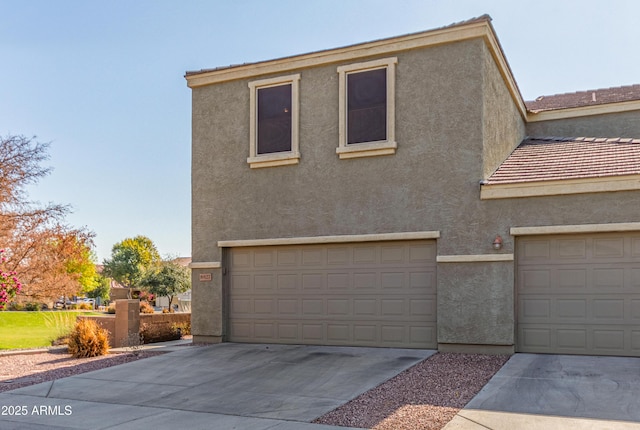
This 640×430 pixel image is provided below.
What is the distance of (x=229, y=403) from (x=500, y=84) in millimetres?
9521

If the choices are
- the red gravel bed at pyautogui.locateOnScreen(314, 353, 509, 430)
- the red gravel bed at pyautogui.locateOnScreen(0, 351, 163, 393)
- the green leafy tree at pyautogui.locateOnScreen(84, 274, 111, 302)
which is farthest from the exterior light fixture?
the green leafy tree at pyautogui.locateOnScreen(84, 274, 111, 302)

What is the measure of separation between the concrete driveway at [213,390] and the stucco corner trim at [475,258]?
6.36 feet

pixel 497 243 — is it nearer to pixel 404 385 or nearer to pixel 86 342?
pixel 404 385

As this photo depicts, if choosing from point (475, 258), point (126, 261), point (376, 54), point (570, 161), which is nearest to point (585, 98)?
point (570, 161)

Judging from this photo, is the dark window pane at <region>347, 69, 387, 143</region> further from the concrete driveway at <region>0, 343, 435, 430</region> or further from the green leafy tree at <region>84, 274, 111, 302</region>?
the green leafy tree at <region>84, 274, 111, 302</region>

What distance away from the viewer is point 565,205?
1142cm

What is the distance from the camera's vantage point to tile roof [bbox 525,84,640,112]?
17156mm

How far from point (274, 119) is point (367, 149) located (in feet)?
8.71

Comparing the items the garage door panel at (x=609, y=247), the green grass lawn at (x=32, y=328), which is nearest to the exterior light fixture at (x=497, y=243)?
the garage door panel at (x=609, y=247)

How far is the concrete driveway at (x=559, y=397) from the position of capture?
7.22 meters

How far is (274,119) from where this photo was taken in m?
14.4

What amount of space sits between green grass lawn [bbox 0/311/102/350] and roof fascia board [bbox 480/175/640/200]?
508 inches

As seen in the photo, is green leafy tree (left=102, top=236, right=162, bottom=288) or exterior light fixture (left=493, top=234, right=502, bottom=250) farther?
green leafy tree (left=102, top=236, right=162, bottom=288)

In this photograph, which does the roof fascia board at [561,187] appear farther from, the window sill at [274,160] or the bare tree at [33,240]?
the bare tree at [33,240]
